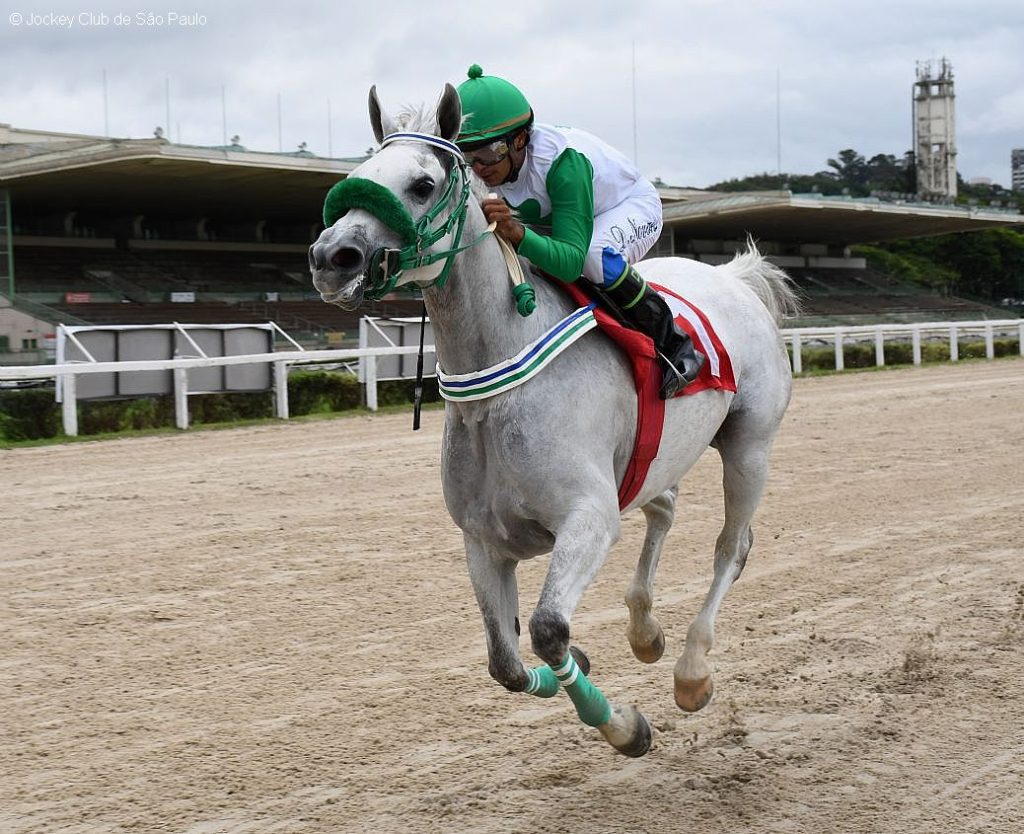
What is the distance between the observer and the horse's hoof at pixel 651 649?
442cm

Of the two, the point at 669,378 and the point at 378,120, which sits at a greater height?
the point at 378,120

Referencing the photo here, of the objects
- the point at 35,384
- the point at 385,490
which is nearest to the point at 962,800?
the point at 385,490

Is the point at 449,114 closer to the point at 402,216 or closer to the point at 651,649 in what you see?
the point at 402,216

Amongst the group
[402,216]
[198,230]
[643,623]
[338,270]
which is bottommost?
[643,623]

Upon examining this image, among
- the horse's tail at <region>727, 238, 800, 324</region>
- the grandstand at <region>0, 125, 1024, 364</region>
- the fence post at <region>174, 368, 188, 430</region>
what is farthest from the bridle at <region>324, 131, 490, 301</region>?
the grandstand at <region>0, 125, 1024, 364</region>

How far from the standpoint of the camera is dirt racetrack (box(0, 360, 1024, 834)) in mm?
3375

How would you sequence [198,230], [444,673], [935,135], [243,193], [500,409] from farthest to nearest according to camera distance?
1. [935,135]
2. [198,230]
3. [243,193]
4. [444,673]
5. [500,409]

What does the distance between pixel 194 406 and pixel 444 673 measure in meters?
8.80

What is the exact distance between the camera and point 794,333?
19.5 meters

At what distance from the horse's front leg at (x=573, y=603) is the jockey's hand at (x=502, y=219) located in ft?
2.65

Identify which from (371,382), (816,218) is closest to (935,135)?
(816,218)

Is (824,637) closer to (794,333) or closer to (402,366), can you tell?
(402,366)

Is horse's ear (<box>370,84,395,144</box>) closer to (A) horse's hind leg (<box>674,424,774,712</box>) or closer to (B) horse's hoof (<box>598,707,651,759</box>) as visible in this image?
(B) horse's hoof (<box>598,707,651,759</box>)

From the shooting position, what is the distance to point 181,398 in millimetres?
12242
